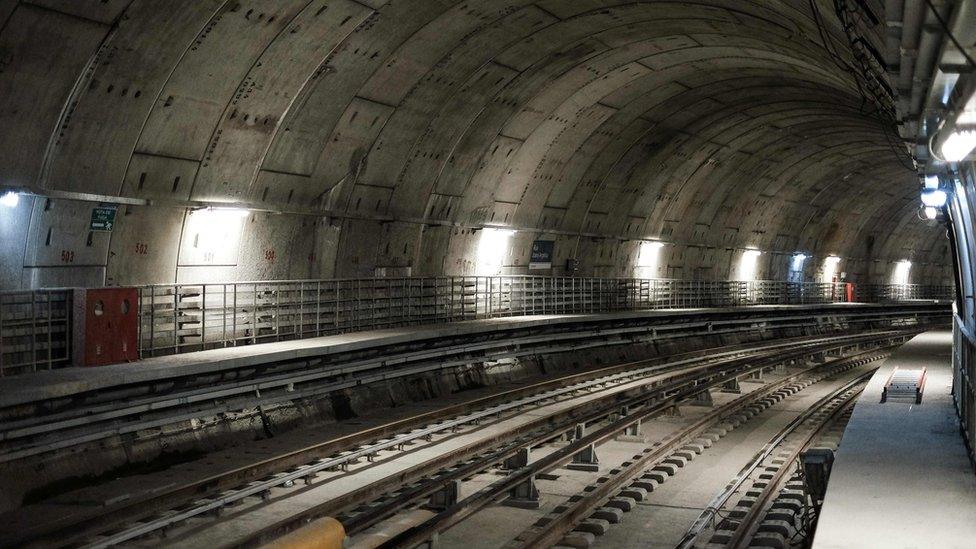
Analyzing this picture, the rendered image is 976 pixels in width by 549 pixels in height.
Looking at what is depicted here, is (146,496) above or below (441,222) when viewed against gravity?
below

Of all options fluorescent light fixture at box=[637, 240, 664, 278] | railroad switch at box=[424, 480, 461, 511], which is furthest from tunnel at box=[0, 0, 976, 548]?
fluorescent light fixture at box=[637, 240, 664, 278]

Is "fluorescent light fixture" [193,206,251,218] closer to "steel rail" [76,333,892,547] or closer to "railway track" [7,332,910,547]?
"railway track" [7,332,910,547]

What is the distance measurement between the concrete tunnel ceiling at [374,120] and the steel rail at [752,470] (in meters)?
Answer: 5.10

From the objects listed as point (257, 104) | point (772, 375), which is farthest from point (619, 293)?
point (257, 104)

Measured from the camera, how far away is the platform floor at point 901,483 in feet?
25.4

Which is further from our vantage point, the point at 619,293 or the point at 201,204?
the point at 619,293

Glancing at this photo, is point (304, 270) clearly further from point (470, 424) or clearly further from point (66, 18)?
point (66, 18)

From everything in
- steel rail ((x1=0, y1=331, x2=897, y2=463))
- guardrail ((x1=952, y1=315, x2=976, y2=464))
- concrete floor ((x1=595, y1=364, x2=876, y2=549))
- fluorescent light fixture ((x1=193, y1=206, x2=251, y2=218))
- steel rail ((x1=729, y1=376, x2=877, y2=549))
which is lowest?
concrete floor ((x1=595, y1=364, x2=876, y2=549))

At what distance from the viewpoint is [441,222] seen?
2267 centimetres

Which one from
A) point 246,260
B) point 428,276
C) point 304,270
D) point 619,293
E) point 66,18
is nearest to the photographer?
point 66,18

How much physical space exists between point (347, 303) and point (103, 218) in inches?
266

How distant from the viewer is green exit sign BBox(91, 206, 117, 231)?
14.0 meters

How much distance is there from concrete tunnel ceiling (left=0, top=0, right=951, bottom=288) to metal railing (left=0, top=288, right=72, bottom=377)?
0.32m

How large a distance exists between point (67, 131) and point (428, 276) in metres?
10.3
